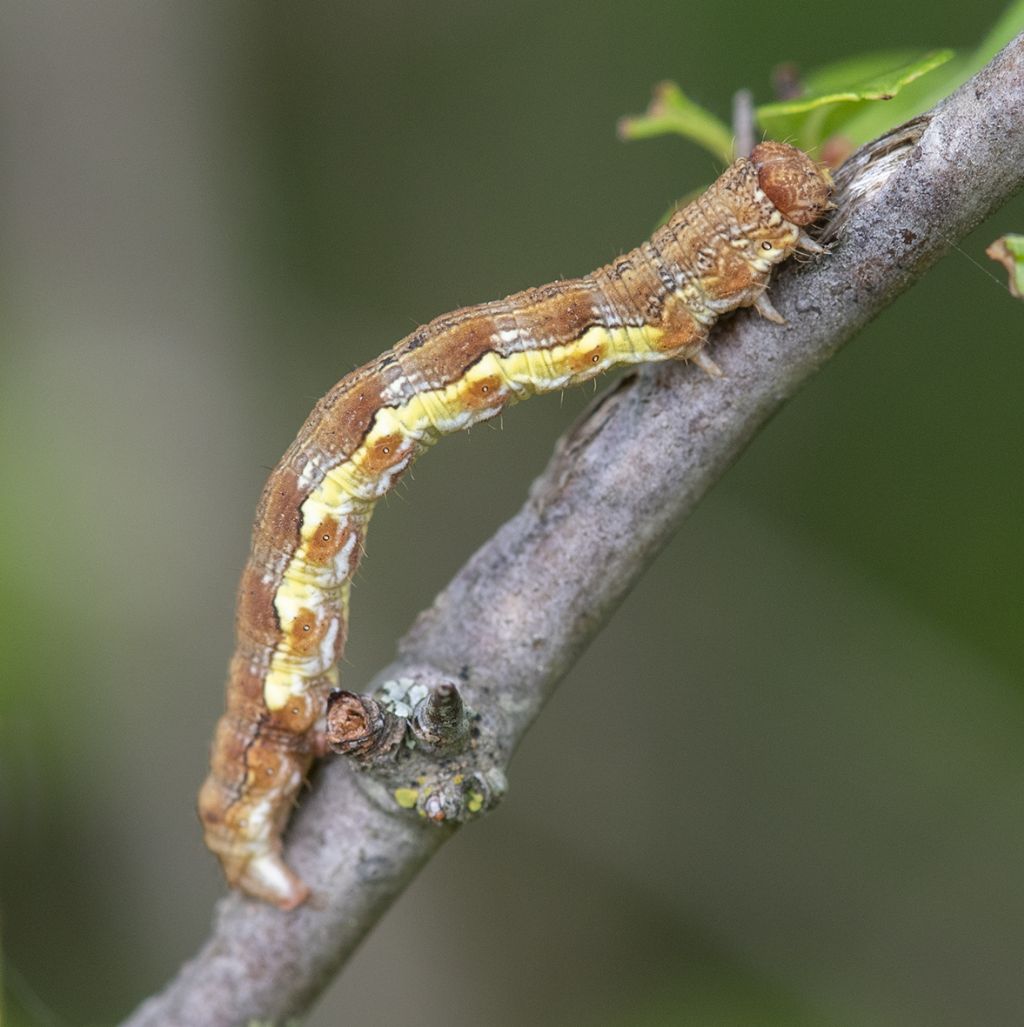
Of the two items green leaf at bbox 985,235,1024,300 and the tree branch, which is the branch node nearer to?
the tree branch

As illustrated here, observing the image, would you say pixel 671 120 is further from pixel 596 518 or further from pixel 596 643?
pixel 596 643

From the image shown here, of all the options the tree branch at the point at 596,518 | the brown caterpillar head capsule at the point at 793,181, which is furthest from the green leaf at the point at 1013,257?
the brown caterpillar head capsule at the point at 793,181

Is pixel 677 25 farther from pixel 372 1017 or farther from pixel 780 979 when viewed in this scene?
pixel 372 1017

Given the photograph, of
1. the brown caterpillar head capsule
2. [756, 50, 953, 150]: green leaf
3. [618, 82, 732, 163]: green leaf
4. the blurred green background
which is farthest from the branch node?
the blurred green background

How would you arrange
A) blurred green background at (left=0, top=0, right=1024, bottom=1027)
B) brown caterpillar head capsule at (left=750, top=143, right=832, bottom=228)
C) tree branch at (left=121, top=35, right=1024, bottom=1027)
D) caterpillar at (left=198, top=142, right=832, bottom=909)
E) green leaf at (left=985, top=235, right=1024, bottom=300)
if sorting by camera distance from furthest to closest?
1. blurred green background at (left=0, top=0, right=1024, bottom=1027)
2. caterpillar at (left=198, top=142, right=832, bottom=909)
3. brown caterpillar head capsule at (left=750, top=143, right=832, bottom=228)
4. tree branch at (left=121, top=35, right=1024, bottom=1027)
5. green leaf at (left=985, top=235, right=1024, bottom=300)

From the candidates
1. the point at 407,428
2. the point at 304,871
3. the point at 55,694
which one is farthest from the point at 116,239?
the point at 304,871

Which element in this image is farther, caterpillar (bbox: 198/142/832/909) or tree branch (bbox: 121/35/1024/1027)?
caterpillar (bbox: 198/142/832/909)

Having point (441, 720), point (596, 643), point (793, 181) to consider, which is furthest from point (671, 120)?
point (596, 643)
